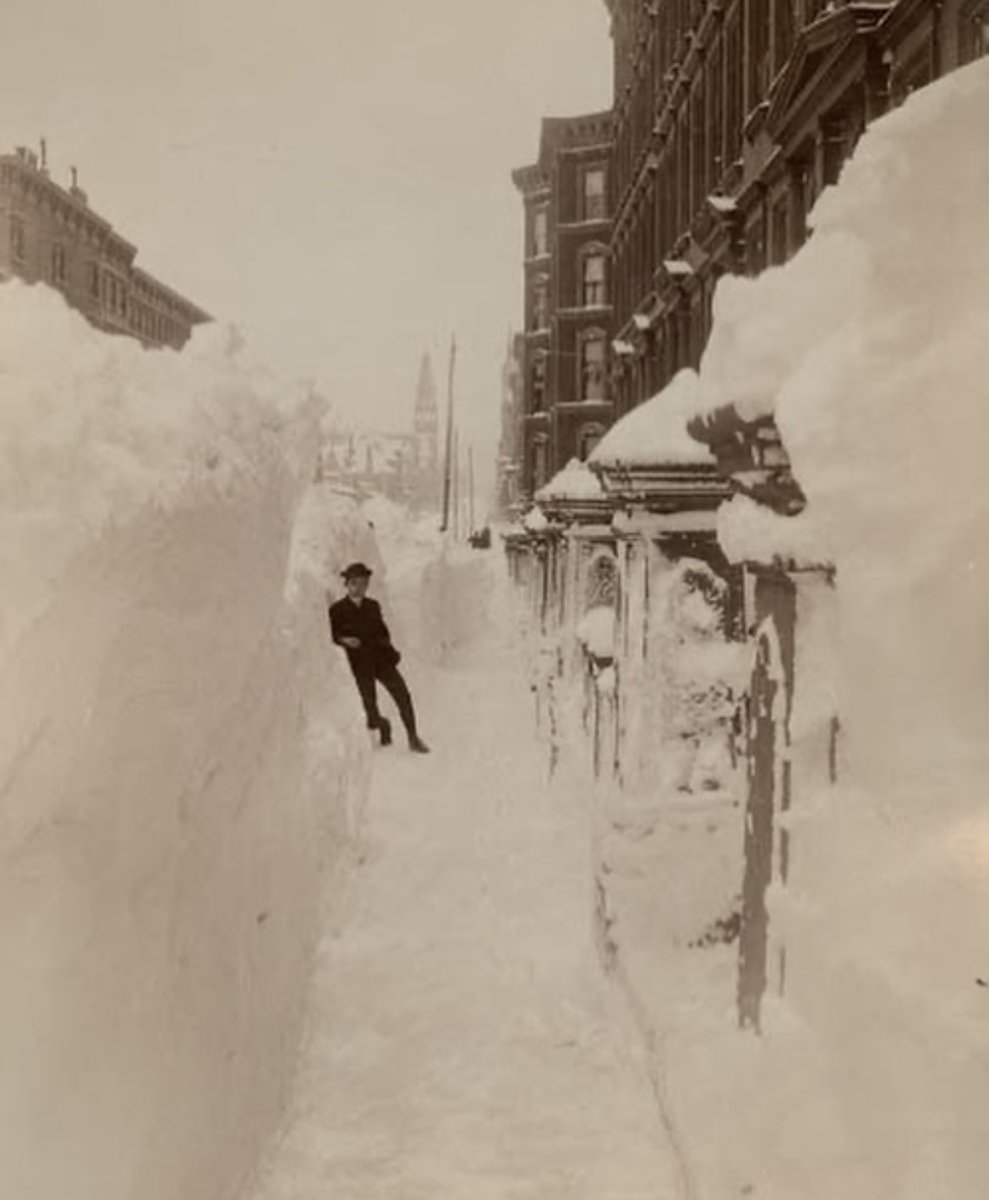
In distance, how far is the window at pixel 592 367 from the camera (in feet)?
92.4

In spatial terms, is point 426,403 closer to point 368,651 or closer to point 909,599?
point 368,651

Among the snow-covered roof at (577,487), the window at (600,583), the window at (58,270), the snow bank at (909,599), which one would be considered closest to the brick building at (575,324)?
the snow-covered roof at (577,487)

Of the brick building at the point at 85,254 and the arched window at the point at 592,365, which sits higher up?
the arched window at the point at 592,365

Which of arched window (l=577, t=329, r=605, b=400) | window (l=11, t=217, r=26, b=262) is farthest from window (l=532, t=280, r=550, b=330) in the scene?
window (l=11, t=217, r=26, b=262)

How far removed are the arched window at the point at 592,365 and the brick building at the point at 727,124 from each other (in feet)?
11.4

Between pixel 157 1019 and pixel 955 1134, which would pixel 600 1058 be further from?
pixel 955 1134

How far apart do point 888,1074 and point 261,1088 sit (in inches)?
88.5

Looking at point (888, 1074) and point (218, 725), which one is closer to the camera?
point (888, 1074)

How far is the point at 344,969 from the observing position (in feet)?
17.1

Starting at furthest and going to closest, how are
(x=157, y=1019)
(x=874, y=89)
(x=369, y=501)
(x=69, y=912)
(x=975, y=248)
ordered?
(x=369, y=501) < (x=874, y=89) < (x=157, y=1019) < (x=69, y=912) < (x=975, y=248)

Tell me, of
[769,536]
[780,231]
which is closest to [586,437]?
[780,231]

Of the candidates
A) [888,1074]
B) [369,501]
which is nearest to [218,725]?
[888,1074]

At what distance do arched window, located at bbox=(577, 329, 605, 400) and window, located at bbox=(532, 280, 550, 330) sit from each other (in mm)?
1216

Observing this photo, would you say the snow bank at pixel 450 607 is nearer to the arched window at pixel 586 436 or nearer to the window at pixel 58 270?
the arched window at pixel 586 436
